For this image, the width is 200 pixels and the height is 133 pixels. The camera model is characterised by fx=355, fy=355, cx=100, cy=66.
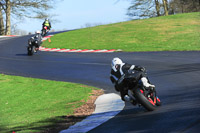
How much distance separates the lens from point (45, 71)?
742 inches

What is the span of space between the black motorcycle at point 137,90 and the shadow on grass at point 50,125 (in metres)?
1.51

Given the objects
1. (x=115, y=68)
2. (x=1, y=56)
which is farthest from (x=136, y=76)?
(x=1, y=56)

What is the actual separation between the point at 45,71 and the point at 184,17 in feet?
82.1

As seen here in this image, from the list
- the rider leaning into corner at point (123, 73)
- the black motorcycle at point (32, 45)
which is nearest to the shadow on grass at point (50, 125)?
the rider leaning into corner at point (123, 73)

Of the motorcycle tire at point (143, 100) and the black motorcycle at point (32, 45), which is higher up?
the black motorcycle at point (32, 45)

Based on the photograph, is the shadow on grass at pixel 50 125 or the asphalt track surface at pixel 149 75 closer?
the asphalt track surface at pixel 149 75

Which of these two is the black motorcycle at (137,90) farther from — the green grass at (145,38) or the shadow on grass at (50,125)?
the green grass at (145,38)

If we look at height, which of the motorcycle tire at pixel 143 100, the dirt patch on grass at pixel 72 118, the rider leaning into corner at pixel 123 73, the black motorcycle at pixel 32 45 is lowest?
the dirt patch on grass at pixel 72 118

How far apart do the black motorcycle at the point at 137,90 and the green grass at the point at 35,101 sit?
6.95 ft

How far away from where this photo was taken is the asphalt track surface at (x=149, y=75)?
292 inches

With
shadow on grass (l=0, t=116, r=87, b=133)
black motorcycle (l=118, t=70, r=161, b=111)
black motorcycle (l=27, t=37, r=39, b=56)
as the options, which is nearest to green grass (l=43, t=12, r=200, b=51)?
black motorcycle (l=27, t=37, r=39, b=56)

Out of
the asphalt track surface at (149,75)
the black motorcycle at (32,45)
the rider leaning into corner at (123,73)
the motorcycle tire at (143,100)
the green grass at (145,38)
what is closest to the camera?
the asphalt track surface at (149,75)

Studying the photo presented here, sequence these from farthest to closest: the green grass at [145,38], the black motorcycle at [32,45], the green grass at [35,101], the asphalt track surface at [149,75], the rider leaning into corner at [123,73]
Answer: the green grass at [145,38] → the black motorcycle at [32,45] → the green grass at [35,101] → the rider leaning into corner at [123,73] → the asphalt track surface at [149,75]

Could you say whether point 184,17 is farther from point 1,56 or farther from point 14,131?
point 14,131
